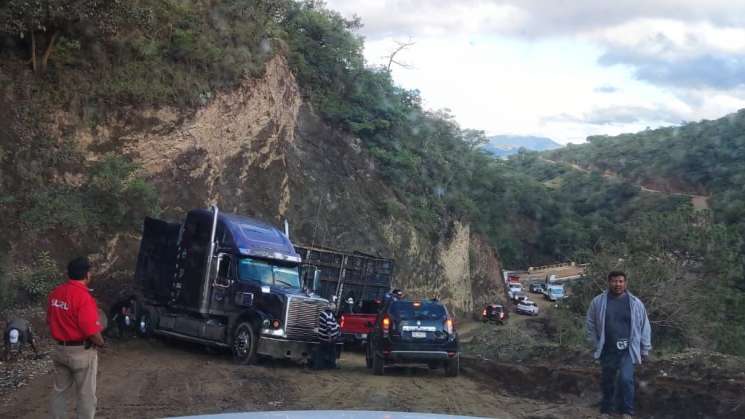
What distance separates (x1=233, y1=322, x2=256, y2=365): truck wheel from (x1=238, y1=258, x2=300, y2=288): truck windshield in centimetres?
120

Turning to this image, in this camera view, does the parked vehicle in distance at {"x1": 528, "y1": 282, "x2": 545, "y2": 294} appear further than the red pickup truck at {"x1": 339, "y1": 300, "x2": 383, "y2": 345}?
Yes

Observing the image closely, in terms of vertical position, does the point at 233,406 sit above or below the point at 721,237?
below

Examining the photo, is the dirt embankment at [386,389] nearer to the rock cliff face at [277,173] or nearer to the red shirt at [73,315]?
the red shirt at [73,315]

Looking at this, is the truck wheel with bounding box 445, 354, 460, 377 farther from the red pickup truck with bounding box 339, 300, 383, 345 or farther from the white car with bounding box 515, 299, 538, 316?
the white car with bounding box 515, 299, 538, 316

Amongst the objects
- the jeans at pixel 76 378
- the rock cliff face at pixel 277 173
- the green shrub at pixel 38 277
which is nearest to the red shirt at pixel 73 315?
the jeans at pixel 76 378

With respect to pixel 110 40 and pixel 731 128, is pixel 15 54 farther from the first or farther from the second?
pixel 731 128

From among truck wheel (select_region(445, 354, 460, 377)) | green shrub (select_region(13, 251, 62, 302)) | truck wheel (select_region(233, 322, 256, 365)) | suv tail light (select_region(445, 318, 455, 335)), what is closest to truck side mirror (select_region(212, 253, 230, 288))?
truck wheel (select_region(233, 322, 256, 365))

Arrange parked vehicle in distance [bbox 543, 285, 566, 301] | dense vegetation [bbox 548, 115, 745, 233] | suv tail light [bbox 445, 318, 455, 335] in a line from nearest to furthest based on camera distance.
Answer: suv tail light [bbox 445, 318, 455, 335]
dense vegetation [bbox 548, 115, 745, 233]
parked vehicle in distance [bbox 543, 285, 566, 301]

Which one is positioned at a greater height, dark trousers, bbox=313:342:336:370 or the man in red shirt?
the man in red shirt

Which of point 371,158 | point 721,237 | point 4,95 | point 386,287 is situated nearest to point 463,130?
→ point 371,158

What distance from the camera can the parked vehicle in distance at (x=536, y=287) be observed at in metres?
78.4

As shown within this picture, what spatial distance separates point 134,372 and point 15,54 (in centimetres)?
1395

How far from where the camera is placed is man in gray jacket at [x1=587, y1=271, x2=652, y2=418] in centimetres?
995

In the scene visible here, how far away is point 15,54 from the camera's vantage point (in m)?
23.9
